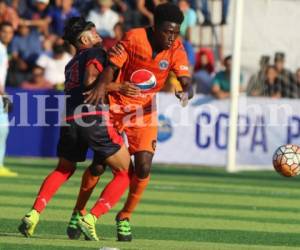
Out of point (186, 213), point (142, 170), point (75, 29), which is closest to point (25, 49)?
point (186, 213)

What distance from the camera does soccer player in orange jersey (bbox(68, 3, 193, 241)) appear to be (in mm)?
10406

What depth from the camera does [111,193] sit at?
34.4ft

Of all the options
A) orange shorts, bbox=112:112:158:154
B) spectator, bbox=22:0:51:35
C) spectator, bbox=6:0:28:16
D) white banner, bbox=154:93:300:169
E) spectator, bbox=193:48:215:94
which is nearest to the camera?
orange shorts, bbox=112:112:158:154

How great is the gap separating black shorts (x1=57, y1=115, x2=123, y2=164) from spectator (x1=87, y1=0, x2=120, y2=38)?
13.8 metres

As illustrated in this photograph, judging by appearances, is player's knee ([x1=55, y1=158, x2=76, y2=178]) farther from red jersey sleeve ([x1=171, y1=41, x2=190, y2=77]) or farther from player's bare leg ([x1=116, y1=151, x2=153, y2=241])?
red jersey sleeve ([x1=171, y1=41, x2=190, y2=77])

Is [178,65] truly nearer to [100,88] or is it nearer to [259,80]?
[100,88]

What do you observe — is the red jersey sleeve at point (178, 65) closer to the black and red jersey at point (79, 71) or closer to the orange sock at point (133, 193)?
the black and red jersey at point (79, 71)

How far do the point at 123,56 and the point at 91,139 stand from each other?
0.78 metres

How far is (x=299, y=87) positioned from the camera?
22.4m

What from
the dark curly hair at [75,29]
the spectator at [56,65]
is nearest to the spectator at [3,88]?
the spectator at [56,65]

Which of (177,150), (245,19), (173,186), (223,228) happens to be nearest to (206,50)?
(245,19)

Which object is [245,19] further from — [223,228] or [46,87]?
[223,228]

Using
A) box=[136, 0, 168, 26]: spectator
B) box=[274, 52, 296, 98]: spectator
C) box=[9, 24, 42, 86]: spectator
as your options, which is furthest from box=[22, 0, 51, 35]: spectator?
box=[274, 52, 296, 98]: spectator

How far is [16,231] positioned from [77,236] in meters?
0.69
